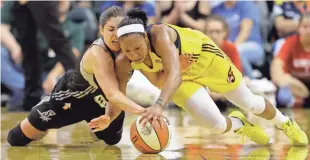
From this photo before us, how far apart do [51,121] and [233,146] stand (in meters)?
1.58

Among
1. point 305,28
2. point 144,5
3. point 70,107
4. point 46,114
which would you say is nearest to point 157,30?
point 70,107

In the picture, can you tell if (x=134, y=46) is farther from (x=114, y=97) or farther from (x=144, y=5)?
(x=144, y=5)

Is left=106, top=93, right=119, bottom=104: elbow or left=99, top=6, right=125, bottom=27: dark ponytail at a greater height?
left=99, top=6, right=125, bottom=27: dark ponytail

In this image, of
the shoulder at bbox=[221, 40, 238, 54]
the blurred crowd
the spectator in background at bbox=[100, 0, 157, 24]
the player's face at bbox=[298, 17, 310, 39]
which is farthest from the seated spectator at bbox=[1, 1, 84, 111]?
the player's face at bbox=[298, 17, 310, 39]

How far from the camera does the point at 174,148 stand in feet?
20.2

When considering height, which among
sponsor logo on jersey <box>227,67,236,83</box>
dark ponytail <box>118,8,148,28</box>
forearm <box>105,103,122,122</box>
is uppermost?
dark ponytail <box>118,8,148,28</box>

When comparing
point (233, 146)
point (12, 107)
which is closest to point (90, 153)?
point (233, 146)

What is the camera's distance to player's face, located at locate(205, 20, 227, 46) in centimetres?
989

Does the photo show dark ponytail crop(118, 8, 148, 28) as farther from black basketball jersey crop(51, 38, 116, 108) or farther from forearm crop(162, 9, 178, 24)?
forearm crop(162, 9, 178, 24)

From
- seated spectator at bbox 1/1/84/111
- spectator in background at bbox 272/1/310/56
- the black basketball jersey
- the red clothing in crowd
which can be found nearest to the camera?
the black basketball jersey

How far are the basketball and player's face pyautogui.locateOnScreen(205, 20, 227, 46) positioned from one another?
4.33 meters

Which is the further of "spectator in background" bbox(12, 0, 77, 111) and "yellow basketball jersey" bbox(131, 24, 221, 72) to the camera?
"spectator in background" bbox(12, 0, 77, 111)

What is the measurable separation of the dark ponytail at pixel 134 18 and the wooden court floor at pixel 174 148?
1.01 meters

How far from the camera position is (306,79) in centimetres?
1030
